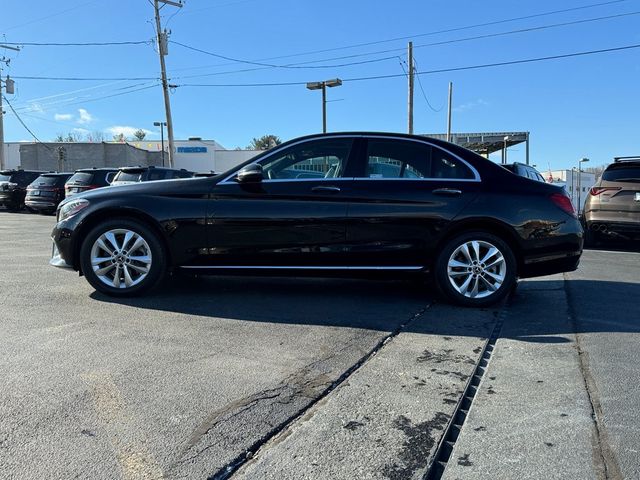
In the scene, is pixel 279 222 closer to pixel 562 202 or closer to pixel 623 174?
pixel 562 202

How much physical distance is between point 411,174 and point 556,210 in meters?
1.49

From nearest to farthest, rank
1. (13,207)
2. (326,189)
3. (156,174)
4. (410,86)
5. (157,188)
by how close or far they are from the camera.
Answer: (326,189) < (157,188) < (156,174) < (13,207) < (410,86)

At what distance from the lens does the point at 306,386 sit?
10.9ft

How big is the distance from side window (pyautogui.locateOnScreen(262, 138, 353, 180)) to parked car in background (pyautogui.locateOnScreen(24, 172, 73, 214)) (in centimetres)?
1676

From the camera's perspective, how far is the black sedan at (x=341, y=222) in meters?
5.23

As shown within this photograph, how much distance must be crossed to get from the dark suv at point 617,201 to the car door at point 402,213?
18.5 feet

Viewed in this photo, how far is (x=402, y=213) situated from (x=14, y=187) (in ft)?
69.4

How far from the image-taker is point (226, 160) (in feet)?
223

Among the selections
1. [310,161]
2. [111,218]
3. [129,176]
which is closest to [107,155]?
[129,176]

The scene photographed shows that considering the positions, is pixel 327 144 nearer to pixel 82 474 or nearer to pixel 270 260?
pixel 270 260

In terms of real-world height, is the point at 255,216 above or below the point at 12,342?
above

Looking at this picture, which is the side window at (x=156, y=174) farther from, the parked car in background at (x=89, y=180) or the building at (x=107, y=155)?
the building at (x=107, y=155)

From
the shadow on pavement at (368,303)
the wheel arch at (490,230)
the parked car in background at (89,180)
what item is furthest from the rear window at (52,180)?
the wheel arch at (490,230)

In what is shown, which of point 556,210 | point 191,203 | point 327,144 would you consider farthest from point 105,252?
point 556,210
